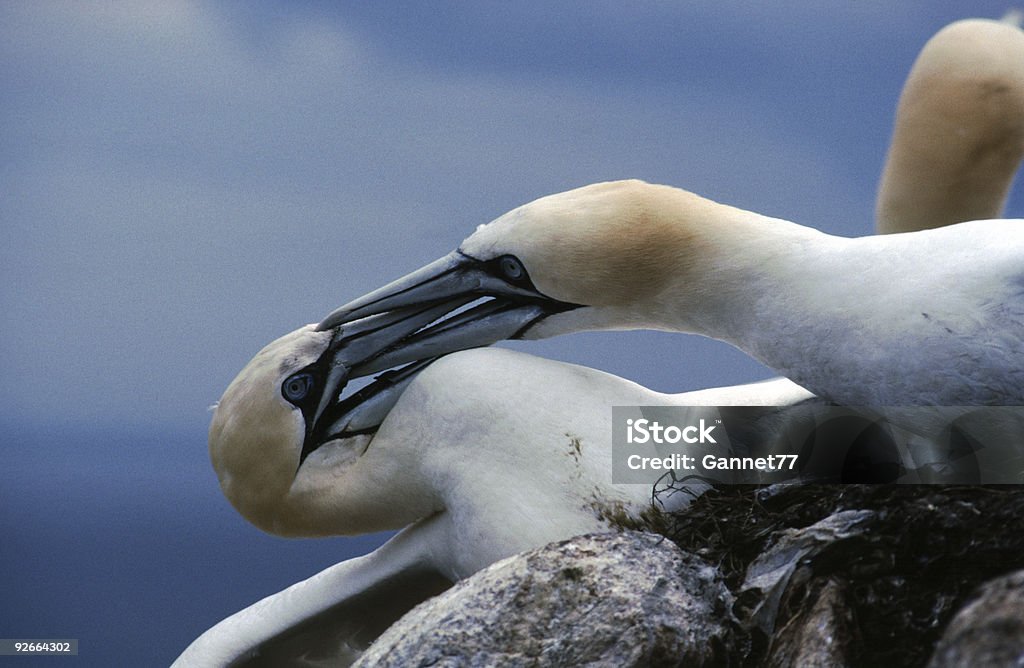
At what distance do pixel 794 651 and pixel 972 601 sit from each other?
0.48m

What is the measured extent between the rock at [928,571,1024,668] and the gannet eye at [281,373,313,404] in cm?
145

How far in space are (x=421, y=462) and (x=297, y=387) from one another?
289mm

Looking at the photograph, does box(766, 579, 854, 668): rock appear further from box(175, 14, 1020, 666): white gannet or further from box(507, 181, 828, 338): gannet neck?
box(507, 181, 828, 338): gannet neck

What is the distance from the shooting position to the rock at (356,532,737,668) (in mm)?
1334

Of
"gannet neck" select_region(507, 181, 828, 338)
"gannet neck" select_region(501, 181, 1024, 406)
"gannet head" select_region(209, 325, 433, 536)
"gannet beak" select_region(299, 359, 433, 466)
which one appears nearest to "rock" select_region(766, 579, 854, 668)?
"gannet neck" select_region(501, 181, 1024, 406)

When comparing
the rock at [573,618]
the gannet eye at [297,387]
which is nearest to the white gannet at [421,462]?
the gannet eye at [297,387]

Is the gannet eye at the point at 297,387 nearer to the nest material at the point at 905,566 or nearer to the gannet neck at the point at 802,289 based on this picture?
the gannet neck at the point at 802,289

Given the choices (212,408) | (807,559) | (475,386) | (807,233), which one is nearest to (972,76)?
(807,233)

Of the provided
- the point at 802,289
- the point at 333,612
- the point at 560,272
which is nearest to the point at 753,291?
the point at 802,289

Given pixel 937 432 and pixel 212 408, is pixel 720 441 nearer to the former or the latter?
pixel 937 432

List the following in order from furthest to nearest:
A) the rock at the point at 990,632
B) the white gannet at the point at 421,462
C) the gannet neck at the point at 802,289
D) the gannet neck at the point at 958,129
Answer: the gannet neck at the point at 958,129
the white gannet at the point at 421,462
the gannet neck at the point at 802,289
the rock at the point at 990,632

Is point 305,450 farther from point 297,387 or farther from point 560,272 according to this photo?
point 560,272

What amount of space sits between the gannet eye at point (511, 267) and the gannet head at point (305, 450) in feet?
0.95

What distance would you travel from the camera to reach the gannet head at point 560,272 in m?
2.00
